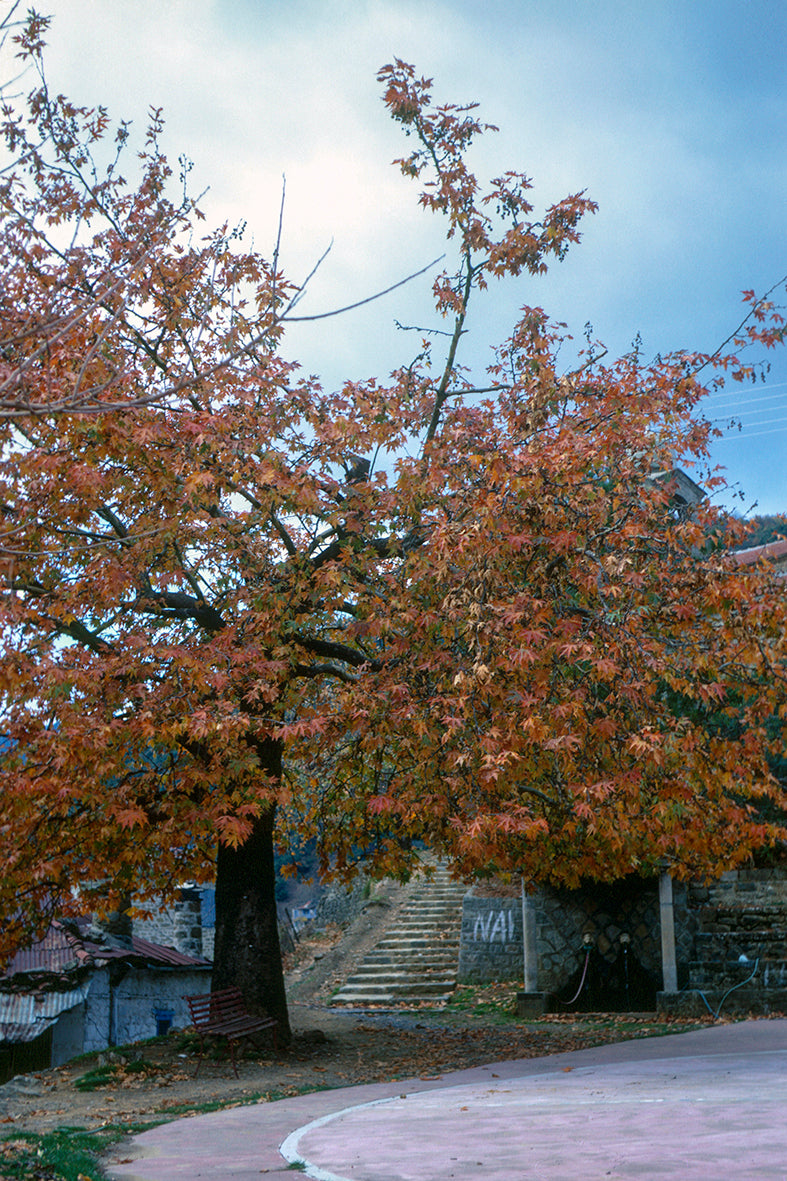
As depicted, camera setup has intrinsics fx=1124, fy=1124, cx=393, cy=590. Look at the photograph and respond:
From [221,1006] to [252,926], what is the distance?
1.08 m

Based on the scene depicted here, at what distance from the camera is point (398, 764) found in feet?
39.2

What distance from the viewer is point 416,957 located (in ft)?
77.5

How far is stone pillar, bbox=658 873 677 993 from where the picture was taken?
1758 cm

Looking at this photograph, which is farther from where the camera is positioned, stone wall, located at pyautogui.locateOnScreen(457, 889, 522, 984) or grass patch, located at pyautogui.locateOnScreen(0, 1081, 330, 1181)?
stone wall, located at pyautogui.locateOnScreen(457, 889, 522, 984)

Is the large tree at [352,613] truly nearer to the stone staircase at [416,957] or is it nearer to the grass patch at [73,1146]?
the grass patch at [73,1146]

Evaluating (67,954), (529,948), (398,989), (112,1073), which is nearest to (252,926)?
(112,1073)

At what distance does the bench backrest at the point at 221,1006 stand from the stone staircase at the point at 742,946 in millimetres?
6832

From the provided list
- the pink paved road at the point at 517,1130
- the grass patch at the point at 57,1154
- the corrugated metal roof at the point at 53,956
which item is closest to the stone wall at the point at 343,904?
the corrugated metal roof at the point at 53,956

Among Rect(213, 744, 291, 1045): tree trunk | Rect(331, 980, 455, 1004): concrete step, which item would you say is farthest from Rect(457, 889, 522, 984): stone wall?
Rect(213, 744, 291, 1045): tree trunk

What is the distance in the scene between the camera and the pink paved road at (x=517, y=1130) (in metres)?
5.95

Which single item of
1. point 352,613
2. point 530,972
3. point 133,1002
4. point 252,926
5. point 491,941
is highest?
point 352,613

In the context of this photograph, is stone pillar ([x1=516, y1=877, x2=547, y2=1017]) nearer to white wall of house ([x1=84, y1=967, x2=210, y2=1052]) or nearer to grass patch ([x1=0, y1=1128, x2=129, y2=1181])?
white wall of house ([x1=84, y1=967, x2=210, y2=1052])

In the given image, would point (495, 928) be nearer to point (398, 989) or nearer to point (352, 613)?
point (398, 989)

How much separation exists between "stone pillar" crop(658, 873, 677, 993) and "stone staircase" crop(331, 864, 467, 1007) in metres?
4.99
